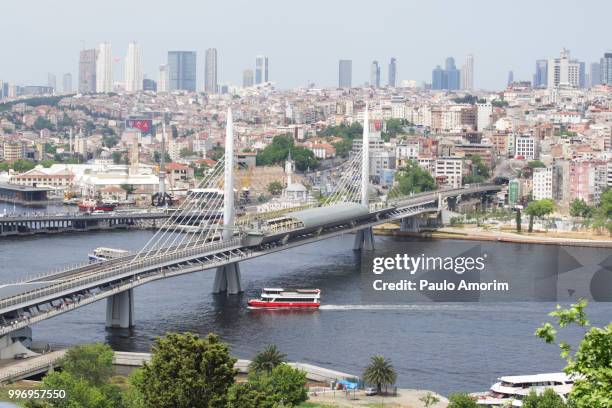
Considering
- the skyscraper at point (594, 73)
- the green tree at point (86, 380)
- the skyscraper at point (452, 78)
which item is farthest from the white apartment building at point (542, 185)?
the skyscraper at point (452, 78)

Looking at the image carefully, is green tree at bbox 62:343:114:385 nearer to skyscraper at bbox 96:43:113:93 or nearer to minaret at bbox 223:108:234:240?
minaret at bbox 223:108:234:240

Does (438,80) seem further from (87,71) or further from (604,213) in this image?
(604,213)

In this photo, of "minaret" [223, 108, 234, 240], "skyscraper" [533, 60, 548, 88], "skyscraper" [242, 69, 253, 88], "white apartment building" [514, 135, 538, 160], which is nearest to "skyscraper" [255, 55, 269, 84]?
"skyscraper" [242, 69, 253, 88]

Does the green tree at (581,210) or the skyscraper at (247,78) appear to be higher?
the skyscraper at (247,78)

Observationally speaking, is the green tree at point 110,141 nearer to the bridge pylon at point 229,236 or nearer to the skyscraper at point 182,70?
the bridge pylon at point 229,236

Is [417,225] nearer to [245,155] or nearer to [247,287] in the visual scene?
[247,287]

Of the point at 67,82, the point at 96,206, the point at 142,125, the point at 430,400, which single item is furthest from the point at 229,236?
the point at 67,82
